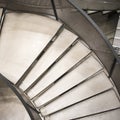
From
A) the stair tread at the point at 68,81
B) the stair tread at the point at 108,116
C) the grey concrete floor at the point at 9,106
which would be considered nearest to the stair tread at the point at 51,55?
the stair tread at the point at 68,81

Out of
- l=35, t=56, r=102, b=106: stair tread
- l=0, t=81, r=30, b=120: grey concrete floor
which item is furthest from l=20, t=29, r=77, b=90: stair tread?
l=0, t=81, r=30, b=120: grey concrete floor

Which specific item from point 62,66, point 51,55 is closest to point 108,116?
point 62,66

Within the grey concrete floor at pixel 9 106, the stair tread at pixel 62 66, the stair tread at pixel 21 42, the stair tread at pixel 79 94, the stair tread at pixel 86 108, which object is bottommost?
the grey concrete floor at pixel 9 106

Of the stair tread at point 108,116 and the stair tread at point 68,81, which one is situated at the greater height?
the stair tread at point 68,81

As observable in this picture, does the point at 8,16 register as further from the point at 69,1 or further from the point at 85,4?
the point at 85,4

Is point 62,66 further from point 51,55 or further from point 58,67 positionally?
point 51,55

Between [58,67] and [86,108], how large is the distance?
0.56 m

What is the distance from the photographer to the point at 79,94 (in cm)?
260

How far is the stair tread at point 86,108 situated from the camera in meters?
2.61

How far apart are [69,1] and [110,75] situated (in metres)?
1.00

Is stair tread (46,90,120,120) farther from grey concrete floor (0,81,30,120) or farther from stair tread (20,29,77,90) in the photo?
grey concrete floor (0,81,30,120)

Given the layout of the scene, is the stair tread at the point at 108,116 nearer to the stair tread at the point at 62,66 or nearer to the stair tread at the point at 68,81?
the stair tread at the point at 68,81

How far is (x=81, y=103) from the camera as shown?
2.63m

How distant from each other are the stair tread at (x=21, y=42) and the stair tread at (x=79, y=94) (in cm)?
46
